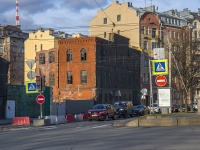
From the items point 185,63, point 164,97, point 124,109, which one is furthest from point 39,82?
point 185,63

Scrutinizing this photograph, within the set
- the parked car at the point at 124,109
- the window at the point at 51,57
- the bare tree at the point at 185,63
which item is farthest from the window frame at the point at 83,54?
the parked car at the point at 124,109

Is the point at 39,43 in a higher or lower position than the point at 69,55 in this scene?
higher

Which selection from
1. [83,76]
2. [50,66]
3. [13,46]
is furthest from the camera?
[13,46]

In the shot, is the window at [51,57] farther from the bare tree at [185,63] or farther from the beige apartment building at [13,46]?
the beige apartment building at [13,46]

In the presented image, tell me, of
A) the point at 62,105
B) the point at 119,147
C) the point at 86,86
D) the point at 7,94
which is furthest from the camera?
the point at 86,86

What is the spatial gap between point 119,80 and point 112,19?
693 inches

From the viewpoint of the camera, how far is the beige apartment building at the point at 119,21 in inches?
3297

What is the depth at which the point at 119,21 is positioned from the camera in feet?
281

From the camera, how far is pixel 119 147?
1557 centimetres

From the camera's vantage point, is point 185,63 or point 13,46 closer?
point 185,63

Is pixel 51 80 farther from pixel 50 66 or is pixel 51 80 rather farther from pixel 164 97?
pixel 164 97

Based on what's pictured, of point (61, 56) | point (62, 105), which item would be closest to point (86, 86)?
point (61, 56)

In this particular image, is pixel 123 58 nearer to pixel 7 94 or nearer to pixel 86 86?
pixel 86 86

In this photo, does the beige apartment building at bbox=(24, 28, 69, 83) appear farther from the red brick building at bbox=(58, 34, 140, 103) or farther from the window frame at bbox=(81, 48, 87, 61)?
the window frame at bbox=(81, 48, 87, 61)
